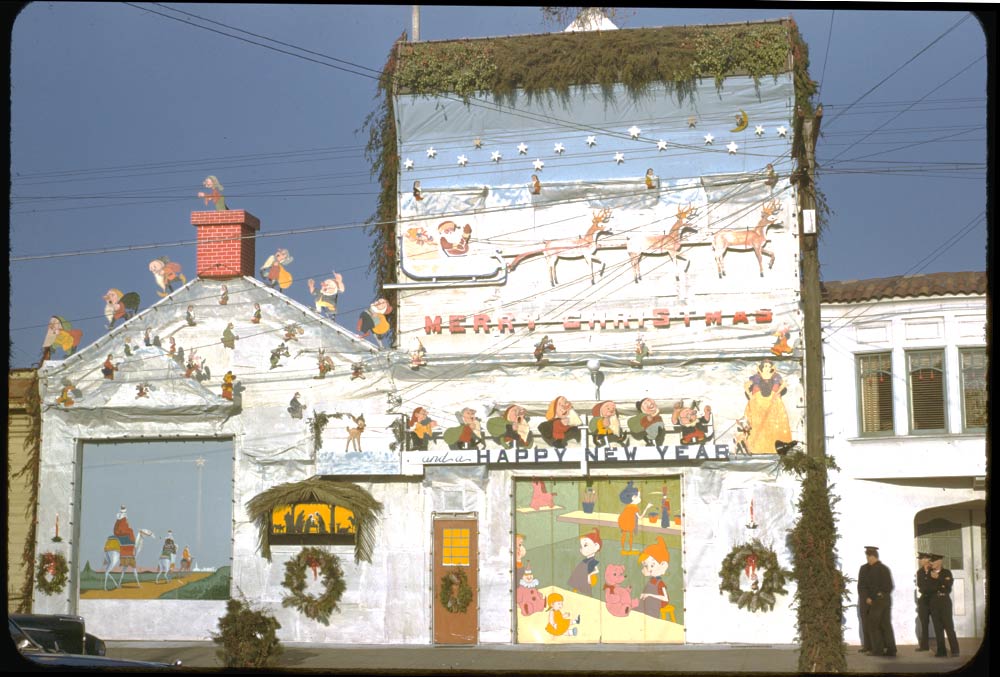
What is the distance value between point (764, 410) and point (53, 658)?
8.73 m

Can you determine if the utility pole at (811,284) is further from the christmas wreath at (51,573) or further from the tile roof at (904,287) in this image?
the christmas wreath at (51,573)

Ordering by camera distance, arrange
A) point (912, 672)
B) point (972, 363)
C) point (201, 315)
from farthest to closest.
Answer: point (201, 315)
point (972, 363)
point (912, 672)

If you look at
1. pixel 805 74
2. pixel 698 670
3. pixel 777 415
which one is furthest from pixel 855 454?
pixel 805 74

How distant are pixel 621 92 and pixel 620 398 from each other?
12.9 feet

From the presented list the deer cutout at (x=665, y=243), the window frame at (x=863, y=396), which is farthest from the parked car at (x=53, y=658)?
the window frame at (x=863, y=396)

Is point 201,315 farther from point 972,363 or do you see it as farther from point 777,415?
point 972,363

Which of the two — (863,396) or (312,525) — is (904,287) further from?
(312,525)

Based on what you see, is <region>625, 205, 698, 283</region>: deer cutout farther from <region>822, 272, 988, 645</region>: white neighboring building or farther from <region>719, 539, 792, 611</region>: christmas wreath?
<region>719, 539, 792, 611</region>: christmas wreath

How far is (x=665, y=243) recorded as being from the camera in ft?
50.6

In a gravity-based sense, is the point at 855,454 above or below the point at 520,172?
below

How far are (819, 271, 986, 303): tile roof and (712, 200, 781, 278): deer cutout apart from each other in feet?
3.62

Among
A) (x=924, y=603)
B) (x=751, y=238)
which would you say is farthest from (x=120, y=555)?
(x=924, y=603)

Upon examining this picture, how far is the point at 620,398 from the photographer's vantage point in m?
15.5

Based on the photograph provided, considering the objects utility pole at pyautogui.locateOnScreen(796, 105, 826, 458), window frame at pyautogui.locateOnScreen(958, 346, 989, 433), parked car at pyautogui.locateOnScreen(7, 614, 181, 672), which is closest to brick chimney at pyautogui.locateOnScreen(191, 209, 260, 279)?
parked car at pyautogui.locateOnScreen(7, 614, 181, 672)
